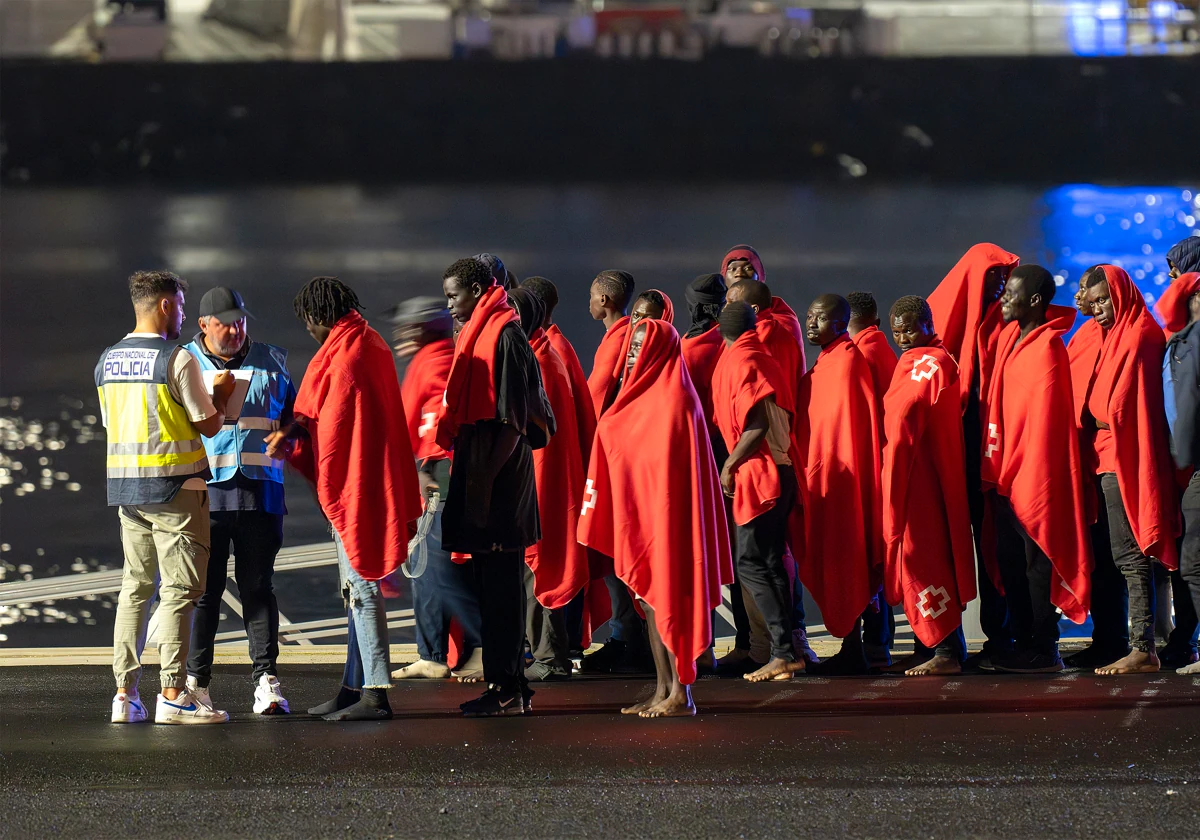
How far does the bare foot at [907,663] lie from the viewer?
6.74 m

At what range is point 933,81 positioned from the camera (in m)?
51.0

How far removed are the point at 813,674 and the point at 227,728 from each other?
2.33 metres

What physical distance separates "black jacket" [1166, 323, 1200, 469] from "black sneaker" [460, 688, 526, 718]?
106 inches

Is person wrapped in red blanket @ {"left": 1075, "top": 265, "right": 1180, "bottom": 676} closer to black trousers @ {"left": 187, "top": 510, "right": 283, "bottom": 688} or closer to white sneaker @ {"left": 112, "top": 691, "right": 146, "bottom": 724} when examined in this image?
black trousers @ {"left": 187, "top": 510, "right": 283, "bottom": 688}

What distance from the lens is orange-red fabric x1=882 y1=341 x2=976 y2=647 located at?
21.6 ft

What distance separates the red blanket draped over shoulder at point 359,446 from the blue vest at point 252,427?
0.14 metres

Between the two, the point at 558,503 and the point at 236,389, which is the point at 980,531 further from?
the point at 236,389

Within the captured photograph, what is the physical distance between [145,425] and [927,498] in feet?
10.0

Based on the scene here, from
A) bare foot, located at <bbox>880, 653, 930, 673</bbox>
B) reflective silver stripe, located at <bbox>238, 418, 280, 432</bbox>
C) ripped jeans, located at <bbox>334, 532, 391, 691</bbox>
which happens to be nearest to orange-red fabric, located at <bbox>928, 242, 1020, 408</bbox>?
bare foot, located at <bbox>880, 653, 930, 673</bbox>

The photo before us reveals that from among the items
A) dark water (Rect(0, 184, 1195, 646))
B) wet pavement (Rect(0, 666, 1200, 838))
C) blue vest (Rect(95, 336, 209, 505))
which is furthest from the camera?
dark water (Rect(0, 184, 1195, 646))

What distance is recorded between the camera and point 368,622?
5.79 meters

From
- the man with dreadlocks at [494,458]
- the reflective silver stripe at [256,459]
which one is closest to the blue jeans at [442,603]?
the man with dreadlocks at [494,458]

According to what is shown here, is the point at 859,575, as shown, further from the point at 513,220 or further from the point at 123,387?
the point at 513,220

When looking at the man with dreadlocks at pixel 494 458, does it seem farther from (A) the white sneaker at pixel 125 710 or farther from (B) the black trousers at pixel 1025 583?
(B) the black trousers at pixel 1025 583
